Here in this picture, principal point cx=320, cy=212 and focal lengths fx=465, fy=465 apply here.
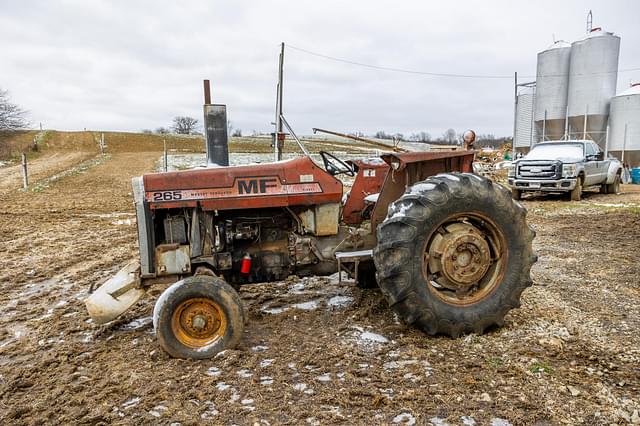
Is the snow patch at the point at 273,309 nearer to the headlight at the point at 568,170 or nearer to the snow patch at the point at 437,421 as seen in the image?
the snow patch at the point at 437,421

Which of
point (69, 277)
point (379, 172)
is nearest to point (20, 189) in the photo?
point (69, 277)

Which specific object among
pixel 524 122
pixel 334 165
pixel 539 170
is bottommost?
pixel 539 170

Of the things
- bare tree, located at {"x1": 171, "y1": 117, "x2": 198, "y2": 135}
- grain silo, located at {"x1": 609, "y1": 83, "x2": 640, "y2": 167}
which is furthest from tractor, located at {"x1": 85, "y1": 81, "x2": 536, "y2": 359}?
bare tree, located at {"x1": 171, "y1": 117, "x2": 198, "y2": 135}

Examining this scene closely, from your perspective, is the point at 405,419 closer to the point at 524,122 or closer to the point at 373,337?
the point at 373,337

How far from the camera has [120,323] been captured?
3.96 meters

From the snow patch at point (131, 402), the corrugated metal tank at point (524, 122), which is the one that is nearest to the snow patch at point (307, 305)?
the snow patch at point (131, 402)

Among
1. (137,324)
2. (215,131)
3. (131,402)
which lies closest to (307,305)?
(137,324)

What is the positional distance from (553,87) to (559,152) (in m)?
11.9

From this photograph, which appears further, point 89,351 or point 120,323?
point 120,323

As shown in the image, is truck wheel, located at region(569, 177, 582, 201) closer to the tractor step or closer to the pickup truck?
the pickup truck

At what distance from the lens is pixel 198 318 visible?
10.6ft

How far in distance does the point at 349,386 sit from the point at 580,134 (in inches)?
923

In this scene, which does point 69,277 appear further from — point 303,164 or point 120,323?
point 303,164

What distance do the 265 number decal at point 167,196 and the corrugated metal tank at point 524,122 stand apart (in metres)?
24.2
